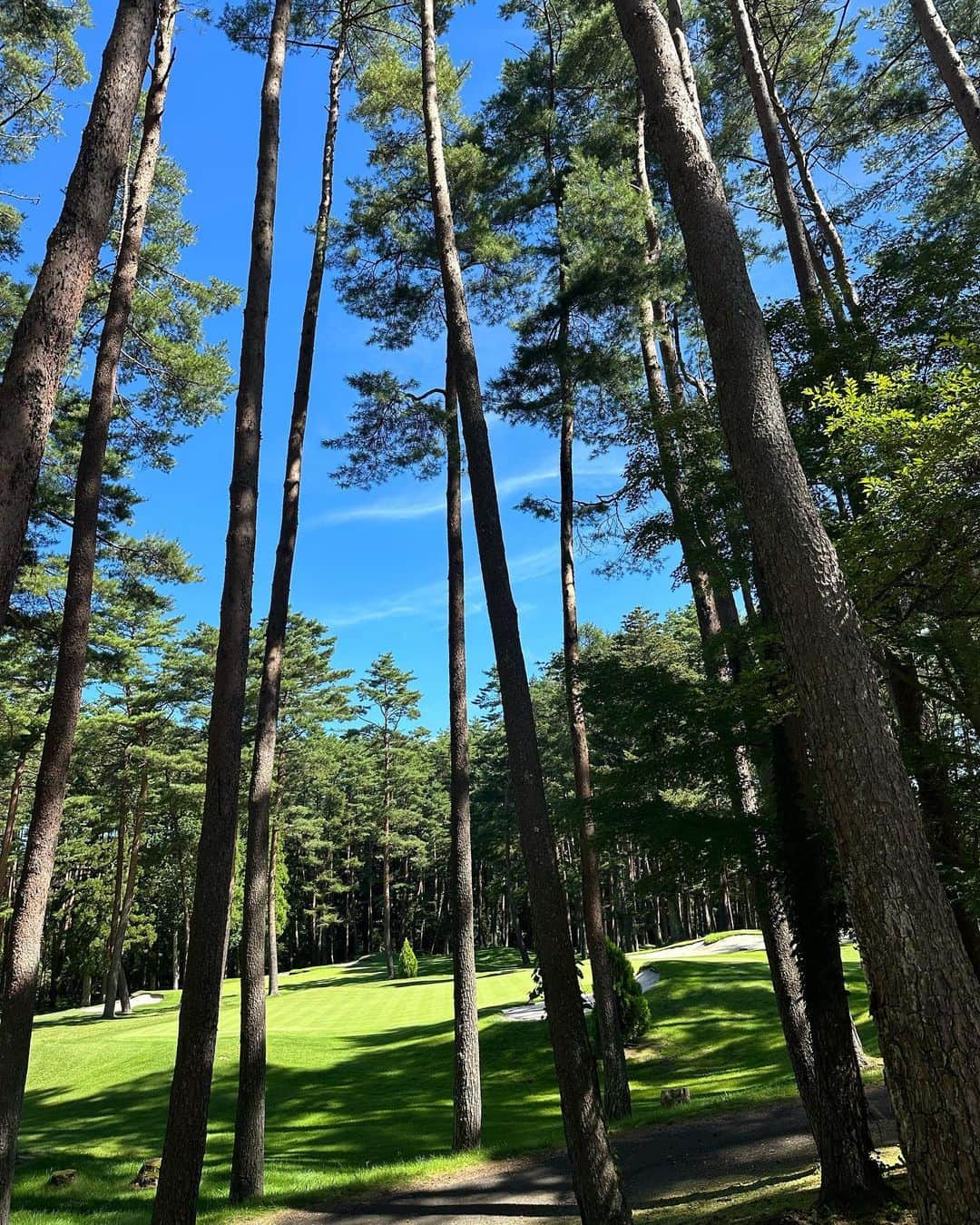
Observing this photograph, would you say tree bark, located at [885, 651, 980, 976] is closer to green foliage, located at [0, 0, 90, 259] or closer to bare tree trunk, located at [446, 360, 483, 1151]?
bare tree trunk, located at [446, 360, 483, 1151]

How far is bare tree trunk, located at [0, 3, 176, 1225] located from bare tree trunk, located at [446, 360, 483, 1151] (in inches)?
181

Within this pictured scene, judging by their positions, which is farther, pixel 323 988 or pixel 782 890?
pixel 323 988

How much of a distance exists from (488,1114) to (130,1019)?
21.8m

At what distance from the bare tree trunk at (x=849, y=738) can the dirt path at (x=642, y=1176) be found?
4810 mm

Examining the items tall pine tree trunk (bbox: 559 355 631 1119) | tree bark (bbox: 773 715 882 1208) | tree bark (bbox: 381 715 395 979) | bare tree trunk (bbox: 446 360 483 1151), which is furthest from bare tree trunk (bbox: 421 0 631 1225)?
tree bark (bbox: 381 715 395 979)

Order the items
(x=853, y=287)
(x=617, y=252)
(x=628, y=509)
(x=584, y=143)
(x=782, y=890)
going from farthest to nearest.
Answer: (x=584, y=143)
(x=617, y=252)
(x=628, y=509)
(x=853, y=287)
(x=782, y=890)

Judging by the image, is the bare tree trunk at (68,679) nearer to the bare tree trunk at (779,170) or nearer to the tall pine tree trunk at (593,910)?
the tall pine tree trunk at (593,910)

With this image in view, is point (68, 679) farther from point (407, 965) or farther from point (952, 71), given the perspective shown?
point (407, 965)

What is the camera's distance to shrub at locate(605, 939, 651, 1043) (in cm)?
1552

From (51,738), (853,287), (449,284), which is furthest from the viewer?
(449,284)

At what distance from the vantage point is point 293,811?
34781 mm

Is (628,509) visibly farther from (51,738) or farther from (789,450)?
(51,738)

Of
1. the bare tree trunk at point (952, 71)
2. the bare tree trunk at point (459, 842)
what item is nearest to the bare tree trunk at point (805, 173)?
the bare tree trunk at point (952, 71)

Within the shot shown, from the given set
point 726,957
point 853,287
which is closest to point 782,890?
point 853,287
